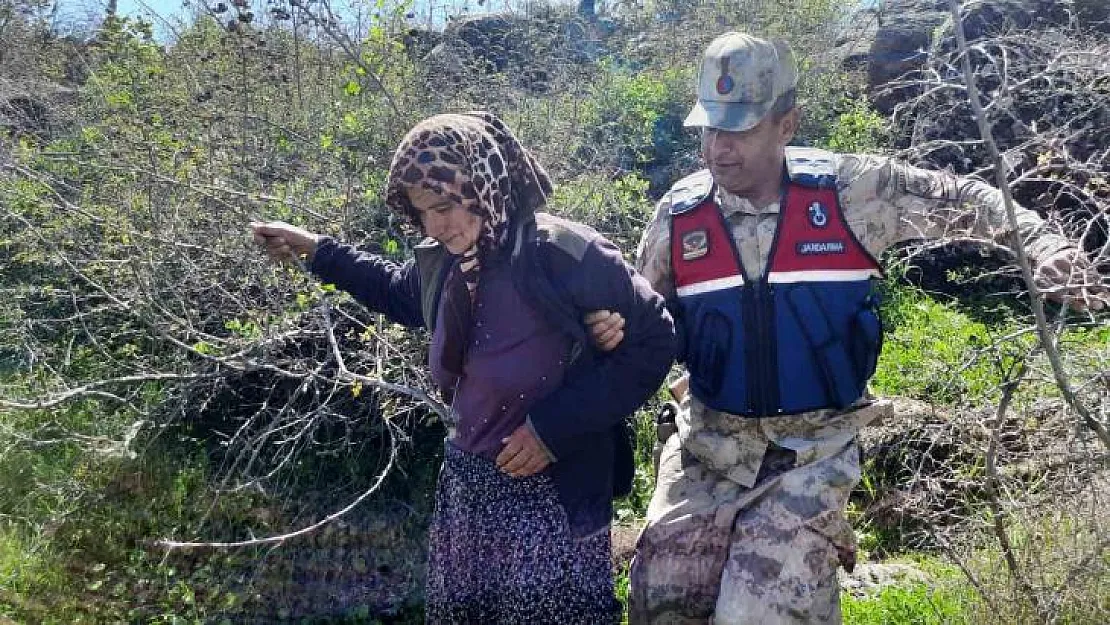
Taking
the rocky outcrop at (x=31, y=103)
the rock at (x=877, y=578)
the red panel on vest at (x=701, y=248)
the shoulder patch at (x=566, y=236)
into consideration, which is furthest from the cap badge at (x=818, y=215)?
the rocky outcrop at (x=31, y=103)

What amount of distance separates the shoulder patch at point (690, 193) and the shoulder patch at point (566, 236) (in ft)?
1.95

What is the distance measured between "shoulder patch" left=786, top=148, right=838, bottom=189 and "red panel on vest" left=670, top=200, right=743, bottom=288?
0.25 meters

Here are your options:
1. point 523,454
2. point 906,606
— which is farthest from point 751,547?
point 906,606

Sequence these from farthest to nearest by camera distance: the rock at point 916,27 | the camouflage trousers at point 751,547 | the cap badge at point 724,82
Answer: the rock at point 916,27 → the cap badge at point 724,82 → the camouflage trousers at point 751,547

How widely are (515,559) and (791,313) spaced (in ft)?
3.34

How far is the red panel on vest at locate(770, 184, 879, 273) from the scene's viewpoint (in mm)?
2873

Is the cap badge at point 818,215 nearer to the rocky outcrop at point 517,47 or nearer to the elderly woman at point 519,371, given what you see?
the elderly woman at point 519,371

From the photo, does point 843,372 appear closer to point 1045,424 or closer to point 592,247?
point 1045,424

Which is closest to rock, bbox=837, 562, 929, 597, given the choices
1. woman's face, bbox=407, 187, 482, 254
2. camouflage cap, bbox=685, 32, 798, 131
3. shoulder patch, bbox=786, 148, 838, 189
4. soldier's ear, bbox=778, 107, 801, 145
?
shoulder patch, bbox=786, 148, 838, 189

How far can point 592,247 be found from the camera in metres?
2.46

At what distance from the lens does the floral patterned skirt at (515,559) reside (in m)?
2.50

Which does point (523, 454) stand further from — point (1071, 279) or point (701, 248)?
point (1071, 279)

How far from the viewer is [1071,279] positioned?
2441 millimetres

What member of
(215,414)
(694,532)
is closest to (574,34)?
(215,414)
